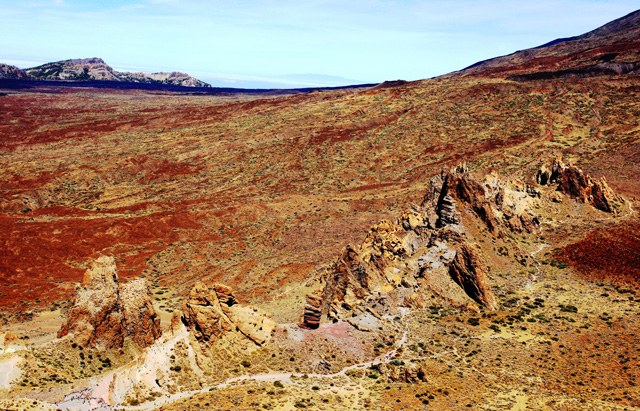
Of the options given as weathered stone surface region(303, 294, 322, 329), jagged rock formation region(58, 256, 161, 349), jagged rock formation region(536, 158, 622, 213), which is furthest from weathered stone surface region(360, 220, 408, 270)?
jagged rock formation region(536, 158, 622, 213)

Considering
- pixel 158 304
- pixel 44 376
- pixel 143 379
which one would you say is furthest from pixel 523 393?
pixel 158 304

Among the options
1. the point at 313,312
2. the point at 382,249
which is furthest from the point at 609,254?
the point at 313,312

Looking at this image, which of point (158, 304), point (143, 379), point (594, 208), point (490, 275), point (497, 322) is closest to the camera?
point (143, 379)

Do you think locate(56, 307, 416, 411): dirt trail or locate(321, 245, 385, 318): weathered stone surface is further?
locate(321, 245, 385, 318): weathered stone surface

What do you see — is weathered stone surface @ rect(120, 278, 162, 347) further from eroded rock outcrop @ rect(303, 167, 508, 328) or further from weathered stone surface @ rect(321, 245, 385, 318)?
weathered stone surface @ rect(321, 245, 385, 318)

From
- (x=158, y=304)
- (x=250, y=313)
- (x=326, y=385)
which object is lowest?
(x=158, y=304)

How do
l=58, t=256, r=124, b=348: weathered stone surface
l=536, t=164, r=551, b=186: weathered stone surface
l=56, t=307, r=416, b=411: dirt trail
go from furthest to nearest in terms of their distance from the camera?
l=536, t=164, r=551, b=186: weathered stone surface
l=58, t=256, r=124, b=348: weathered stone surface
l=56, t=307, r=416, b=411: dirt trail

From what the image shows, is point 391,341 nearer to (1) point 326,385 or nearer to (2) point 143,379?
(1) point 326,385

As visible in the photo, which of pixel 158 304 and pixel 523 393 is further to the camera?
pixel 158 304
